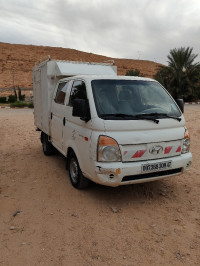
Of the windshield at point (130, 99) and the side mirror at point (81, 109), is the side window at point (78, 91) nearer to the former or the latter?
the windshield at point (130, 99)

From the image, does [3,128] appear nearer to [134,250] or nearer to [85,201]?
[85,201]

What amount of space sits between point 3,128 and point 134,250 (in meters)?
9.76

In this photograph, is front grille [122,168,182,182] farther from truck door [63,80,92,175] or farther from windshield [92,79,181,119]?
windshield [92,79,181,119]

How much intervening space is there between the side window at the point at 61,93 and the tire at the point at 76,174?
1.21m

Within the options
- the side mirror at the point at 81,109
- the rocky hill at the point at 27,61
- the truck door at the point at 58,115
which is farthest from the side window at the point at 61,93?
the rocky hill at the point at 27,61

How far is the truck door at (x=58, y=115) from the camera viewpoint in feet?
17.2

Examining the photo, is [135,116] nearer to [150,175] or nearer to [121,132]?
[121,132]

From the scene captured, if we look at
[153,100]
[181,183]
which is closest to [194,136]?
[181,183]

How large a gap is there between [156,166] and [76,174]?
1.47 metres

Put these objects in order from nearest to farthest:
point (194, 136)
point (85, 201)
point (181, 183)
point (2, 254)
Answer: point (2, 254)
point (85, 201)
point (181, 183)
point (194, 136)

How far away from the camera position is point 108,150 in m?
3.72

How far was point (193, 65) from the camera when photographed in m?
23.4

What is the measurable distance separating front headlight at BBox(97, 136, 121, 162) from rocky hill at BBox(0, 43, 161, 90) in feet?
163

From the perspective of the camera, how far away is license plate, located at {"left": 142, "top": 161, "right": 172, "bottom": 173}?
383 centimetres
